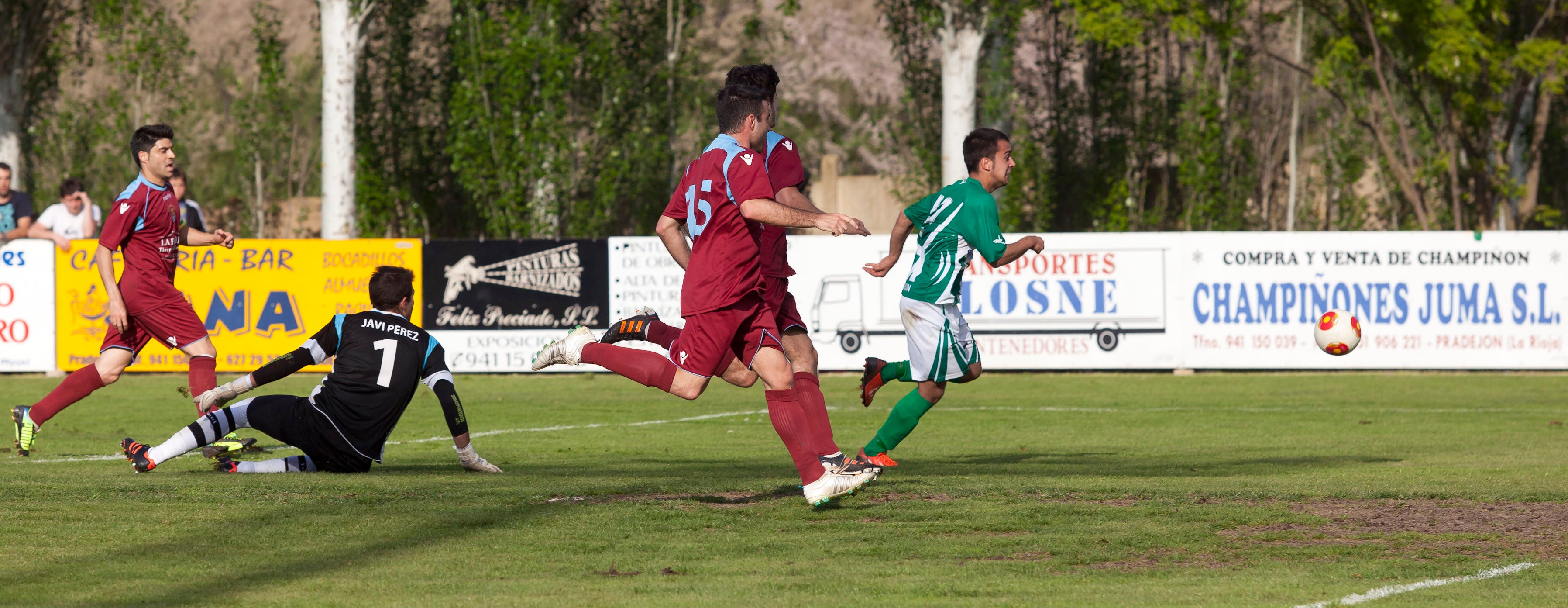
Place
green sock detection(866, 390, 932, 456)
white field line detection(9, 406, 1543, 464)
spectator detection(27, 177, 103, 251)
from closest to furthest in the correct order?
green sock detection(866, 390, 932, 456) → white field line detection(9, 406, 1543, 464) → spectator detection(27, 177, 103, 251)

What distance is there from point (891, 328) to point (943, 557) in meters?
11.3

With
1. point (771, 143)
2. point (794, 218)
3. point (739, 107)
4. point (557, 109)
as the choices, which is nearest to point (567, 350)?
point (771, 143)

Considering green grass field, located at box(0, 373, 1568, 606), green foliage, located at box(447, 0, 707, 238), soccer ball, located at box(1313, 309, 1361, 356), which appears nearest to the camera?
green grass field, located at box(0, 373, 1568, 606)

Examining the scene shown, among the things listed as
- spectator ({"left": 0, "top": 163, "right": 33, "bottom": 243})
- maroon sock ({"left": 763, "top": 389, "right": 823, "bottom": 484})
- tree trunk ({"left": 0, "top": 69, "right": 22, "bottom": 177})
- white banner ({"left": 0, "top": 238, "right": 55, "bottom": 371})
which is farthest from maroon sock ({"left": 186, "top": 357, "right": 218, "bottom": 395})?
tree trunk ({"left": 0, "top": 69, "right": 22, "bottom": 177})

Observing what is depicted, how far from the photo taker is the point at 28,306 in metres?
16.6

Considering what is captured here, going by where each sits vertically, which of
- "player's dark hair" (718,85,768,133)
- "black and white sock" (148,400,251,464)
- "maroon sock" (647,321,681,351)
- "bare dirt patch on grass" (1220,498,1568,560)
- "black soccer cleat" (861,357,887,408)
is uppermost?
"player's dark hair" (718,85,768,133)

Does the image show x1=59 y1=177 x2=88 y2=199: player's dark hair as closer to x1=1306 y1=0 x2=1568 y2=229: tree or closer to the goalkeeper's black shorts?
the goalkeeper's black shorts

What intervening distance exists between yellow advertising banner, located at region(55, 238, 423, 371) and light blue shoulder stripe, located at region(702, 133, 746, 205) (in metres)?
11.1

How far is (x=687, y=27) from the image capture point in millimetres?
27719

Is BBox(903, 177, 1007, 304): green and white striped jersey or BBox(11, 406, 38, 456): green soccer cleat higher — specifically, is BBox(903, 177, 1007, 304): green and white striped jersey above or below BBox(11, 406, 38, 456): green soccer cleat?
above

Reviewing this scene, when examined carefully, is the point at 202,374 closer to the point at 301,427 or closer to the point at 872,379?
the point at 301,427

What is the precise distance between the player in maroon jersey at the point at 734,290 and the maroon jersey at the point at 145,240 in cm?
405

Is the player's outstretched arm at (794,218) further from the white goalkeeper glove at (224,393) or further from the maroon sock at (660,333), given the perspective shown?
the white goalkeeper glove at (224,393)

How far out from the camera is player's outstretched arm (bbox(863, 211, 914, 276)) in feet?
26.2
